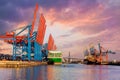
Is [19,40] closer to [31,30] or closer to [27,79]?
[31,30]

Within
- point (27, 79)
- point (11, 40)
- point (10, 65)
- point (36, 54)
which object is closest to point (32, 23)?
point (11, 40)

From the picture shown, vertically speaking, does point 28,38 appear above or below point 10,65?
above

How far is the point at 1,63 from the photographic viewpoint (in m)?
116

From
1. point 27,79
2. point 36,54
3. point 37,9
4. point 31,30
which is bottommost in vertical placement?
point 27,79

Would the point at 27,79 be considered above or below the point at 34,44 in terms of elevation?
below

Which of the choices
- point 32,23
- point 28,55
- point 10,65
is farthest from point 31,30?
point 10,65

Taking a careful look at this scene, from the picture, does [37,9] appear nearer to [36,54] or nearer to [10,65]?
[36,54]

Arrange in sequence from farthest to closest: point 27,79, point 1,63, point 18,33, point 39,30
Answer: point 39,30, point 18,33, point 1,63, point 27,79

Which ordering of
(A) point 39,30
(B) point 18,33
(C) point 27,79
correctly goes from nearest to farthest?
(C) point 27,79 → (B) point 18,33 → (A) point 39,30

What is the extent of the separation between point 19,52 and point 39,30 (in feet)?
57.0

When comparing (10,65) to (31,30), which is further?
(31,30)

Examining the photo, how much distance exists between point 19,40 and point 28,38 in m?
4.91

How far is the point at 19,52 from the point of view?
15600cm

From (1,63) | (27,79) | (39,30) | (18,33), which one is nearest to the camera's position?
(27,79)
